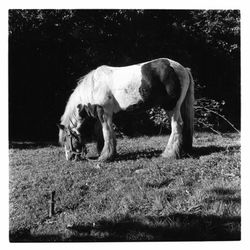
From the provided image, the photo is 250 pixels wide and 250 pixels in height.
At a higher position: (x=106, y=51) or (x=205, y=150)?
(x=106, y=51)

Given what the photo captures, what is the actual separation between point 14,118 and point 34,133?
358mm

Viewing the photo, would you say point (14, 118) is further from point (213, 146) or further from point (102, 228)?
point (213, 146)

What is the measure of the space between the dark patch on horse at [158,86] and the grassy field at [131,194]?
0.48m

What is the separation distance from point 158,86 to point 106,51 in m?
0.78

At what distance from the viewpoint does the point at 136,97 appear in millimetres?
4809

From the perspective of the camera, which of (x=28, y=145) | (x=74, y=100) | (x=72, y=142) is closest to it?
(x=28, y=145)

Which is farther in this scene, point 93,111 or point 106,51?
point 93,111

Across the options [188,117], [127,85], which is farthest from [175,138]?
[127,85]

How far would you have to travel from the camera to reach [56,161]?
4637mm

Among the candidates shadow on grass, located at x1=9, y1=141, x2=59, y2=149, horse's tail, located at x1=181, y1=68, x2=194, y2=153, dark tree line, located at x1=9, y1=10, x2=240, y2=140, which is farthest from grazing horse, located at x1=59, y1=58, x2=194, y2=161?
shadow on grass, located at x1=9, y1=141, x2=59, y2=149

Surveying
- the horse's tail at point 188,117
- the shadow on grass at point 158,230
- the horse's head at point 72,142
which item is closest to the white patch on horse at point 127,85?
the horse's tail at point 188,117

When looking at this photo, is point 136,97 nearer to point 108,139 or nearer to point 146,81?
point 146,81

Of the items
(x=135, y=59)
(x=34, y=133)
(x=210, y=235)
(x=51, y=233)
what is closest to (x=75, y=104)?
(x=34, y=133)

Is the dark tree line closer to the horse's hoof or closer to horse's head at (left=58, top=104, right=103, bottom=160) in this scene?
horse's head at (left=58, top=104, right=103, bottom=160)
